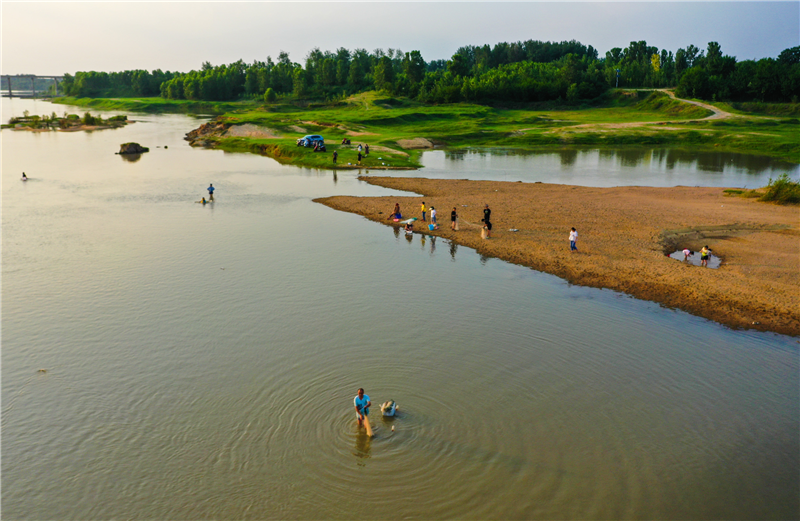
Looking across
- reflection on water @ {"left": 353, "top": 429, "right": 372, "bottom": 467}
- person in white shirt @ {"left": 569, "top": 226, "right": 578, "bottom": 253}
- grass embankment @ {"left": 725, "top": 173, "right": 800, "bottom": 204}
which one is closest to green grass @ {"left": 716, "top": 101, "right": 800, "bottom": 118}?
grass embankment @ {"left": 725, "top": 173, "right": 800, "bottom": 204}

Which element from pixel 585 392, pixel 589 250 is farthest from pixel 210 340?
pixel 589 250

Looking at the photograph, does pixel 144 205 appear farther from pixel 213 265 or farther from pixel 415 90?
pixel 415 90

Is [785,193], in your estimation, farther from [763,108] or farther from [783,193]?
[763,108]

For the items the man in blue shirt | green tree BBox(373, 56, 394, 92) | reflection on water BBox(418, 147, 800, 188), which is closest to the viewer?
the man in blue shirt

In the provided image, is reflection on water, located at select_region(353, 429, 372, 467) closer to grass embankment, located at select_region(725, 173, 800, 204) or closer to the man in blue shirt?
the man in blue shirt

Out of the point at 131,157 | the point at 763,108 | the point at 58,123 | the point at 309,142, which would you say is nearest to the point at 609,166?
the point at 309,142
